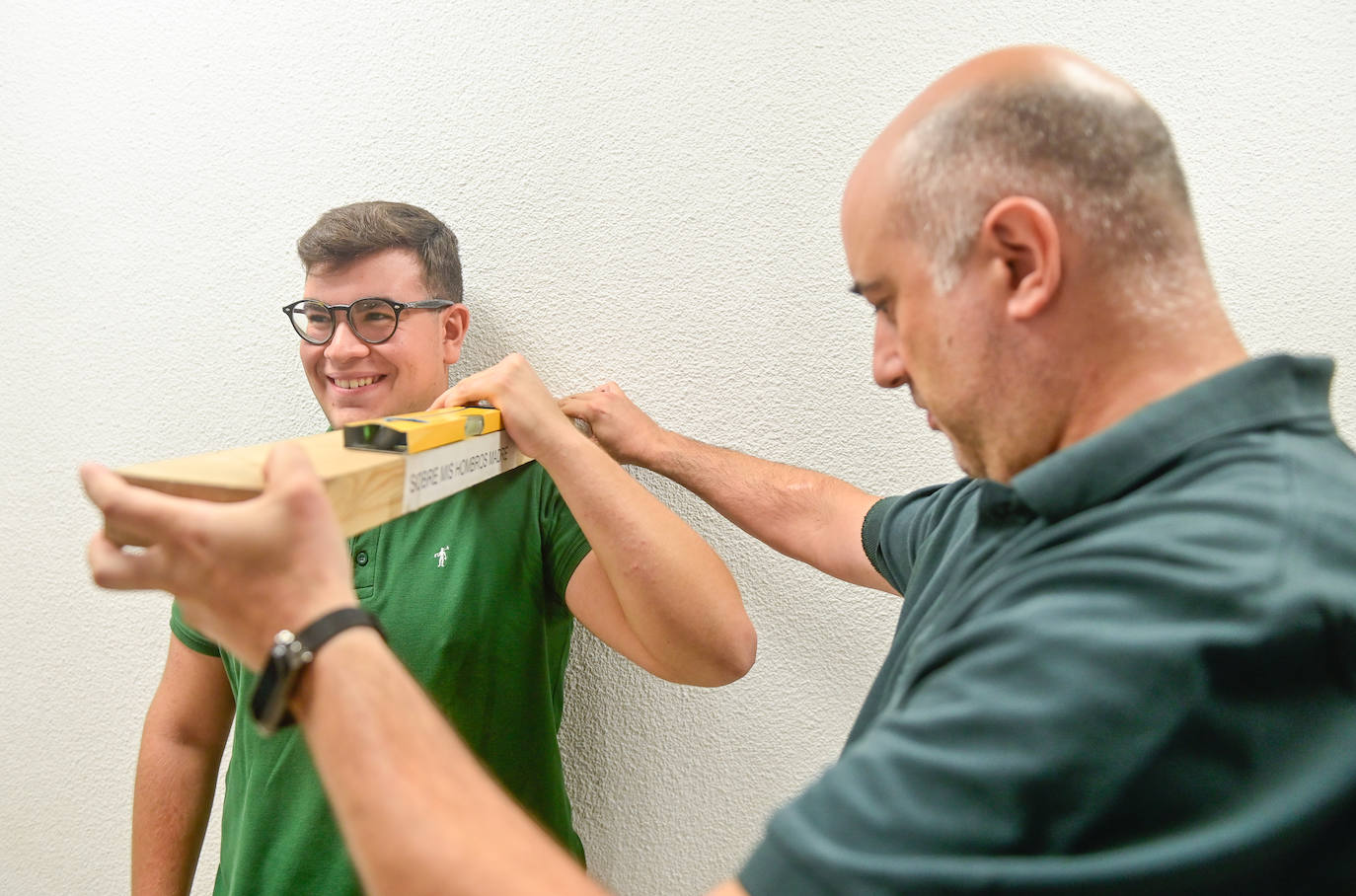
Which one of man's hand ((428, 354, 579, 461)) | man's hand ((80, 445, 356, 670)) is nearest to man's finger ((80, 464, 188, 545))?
man's hand ((80, 445, 356, 670))

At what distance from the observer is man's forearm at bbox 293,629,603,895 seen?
530mm

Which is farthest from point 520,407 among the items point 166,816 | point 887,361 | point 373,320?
point 166,816

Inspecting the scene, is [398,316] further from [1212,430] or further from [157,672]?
[1212,430]

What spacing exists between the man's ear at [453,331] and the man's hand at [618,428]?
0.68ft

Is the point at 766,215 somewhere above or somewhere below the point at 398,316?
above

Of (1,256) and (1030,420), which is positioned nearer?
(1030,420)

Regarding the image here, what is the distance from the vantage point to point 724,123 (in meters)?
1.31

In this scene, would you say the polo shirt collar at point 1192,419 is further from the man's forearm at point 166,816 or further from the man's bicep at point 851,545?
the man's forearm at point 166,816

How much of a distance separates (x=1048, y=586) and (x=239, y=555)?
2.00 ft

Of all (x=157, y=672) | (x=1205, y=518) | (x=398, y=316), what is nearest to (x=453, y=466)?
(x=398, y=316)

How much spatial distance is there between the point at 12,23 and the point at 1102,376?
1.94m

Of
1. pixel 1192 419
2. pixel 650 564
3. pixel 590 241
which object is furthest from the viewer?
pixel 590 241

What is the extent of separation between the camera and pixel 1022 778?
19.9 inches

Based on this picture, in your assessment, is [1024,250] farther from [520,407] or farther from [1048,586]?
[520,407]
